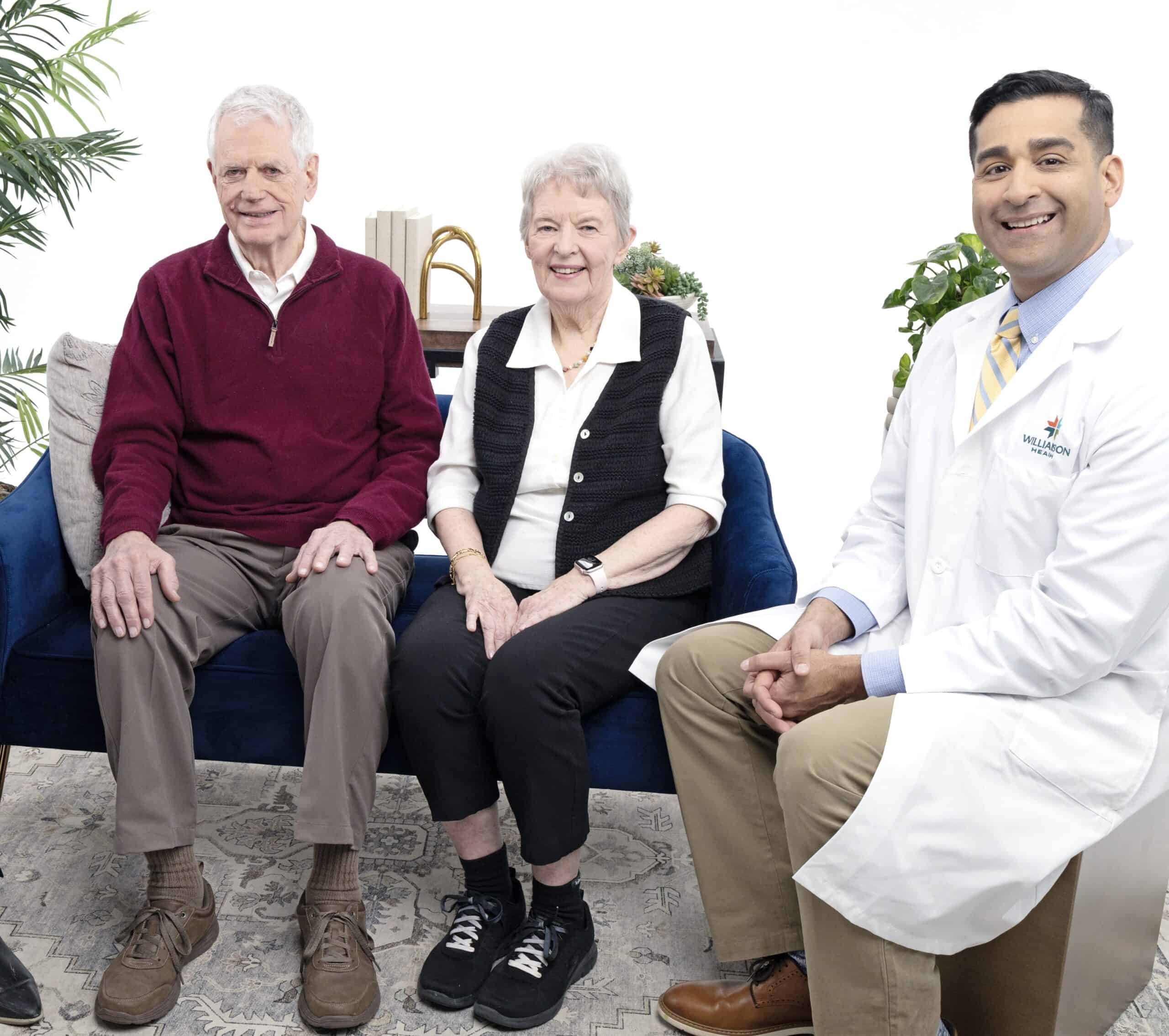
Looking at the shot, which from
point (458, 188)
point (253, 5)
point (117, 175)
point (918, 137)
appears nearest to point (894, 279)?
point (918, 137)

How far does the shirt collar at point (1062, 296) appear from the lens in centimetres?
177

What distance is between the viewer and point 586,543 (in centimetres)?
215

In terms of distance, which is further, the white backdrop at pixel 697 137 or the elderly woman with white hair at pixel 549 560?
the white backdrop at pixel 697 137

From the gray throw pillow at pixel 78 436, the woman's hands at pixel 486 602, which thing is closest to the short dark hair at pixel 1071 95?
the woman's hands at pixel 486 602

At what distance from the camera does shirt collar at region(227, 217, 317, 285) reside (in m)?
2.34

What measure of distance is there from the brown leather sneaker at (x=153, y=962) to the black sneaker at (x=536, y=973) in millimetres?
473

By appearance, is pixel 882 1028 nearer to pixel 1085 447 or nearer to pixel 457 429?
pixel 1085 447

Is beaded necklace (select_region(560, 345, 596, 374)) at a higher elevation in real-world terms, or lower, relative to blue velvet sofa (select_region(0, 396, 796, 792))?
higher

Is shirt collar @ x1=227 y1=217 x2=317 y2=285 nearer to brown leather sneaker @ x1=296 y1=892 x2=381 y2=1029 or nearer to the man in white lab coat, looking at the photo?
the man in white lab coat

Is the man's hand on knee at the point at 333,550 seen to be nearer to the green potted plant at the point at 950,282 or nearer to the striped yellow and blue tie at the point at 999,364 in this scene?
the striped yellow and blue tie at the point at 999,364

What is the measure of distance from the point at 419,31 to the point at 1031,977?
4134 mm

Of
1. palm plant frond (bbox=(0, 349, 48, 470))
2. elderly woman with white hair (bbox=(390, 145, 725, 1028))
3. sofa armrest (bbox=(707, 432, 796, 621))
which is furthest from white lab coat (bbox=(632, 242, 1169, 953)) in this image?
palm plant frond (bbox=(0, 349, 48, 470))

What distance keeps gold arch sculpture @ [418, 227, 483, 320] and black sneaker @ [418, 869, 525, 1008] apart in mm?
1684

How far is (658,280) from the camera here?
11.5 ft
